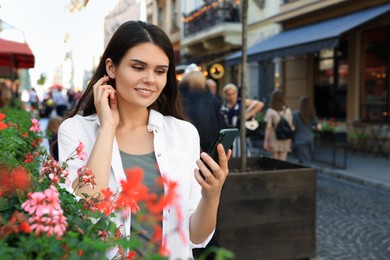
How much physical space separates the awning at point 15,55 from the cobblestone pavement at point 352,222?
484 cm

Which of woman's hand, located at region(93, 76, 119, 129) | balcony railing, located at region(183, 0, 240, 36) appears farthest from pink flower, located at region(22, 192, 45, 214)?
Answer: balcony railing, located at region(183, 0, 240, 36)

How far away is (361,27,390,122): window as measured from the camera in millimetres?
12867

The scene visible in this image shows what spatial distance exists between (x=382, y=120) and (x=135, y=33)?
12.1m

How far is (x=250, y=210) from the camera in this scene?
4188 millimetres

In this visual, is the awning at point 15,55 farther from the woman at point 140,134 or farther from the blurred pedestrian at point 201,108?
the woman at point 140,134

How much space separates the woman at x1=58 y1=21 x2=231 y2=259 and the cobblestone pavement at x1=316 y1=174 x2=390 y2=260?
3.24m

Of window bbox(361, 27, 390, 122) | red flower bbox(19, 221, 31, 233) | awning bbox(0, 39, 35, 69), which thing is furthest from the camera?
window bbox(361, 27, 390, 122)

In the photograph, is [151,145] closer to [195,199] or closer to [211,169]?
[195,199]

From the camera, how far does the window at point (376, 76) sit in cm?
1287

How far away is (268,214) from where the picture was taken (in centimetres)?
423

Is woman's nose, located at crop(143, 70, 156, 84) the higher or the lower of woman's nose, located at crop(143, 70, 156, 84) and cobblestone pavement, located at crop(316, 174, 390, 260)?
the higher

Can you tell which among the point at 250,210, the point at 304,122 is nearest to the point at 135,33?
the point at 250,210

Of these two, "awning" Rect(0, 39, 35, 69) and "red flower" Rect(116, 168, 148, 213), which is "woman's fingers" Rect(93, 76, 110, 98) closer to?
"red flower" Rect(116, 168, 148, 213)

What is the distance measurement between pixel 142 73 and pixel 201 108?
3.36 meters
